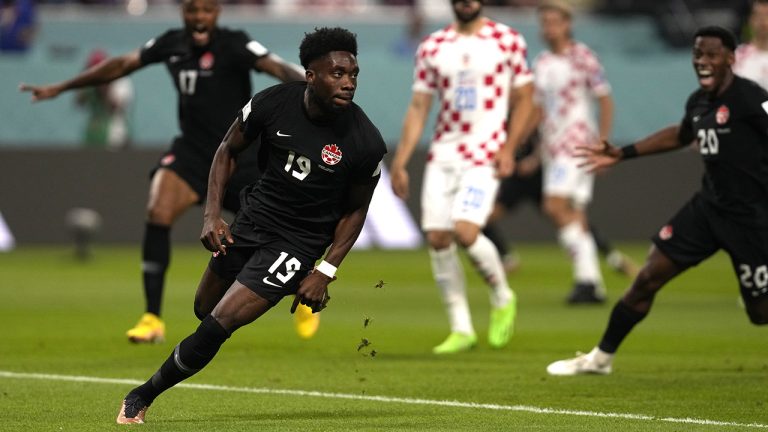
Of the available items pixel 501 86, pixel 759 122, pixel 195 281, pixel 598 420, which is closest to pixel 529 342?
pixel 501 86

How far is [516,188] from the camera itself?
67.8 feet

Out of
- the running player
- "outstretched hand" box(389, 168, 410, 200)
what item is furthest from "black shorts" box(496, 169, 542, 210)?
"outstretched hand" box(389, 168, 410, 200)

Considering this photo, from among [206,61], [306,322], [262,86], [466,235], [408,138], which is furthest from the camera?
[262,86]

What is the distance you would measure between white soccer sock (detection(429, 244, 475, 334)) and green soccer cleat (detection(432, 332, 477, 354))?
0.04m

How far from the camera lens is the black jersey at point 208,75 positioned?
1256 centimetres

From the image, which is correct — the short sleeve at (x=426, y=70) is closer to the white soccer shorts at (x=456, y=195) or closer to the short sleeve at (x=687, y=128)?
the white soccer shorts at (x=456, y=195)

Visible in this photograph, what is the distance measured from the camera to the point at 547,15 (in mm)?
17000

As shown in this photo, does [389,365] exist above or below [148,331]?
above

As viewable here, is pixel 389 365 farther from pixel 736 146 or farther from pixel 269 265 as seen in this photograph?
pixel 269 265

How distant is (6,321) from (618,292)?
6.98 meters

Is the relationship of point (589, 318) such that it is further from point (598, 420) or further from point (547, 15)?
point (598, 420)

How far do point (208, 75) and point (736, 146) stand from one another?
4.27 metres

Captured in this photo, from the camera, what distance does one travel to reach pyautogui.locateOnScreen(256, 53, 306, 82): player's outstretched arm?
11891 millimetres

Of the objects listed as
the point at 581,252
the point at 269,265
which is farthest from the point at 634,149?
the point at 581,252
